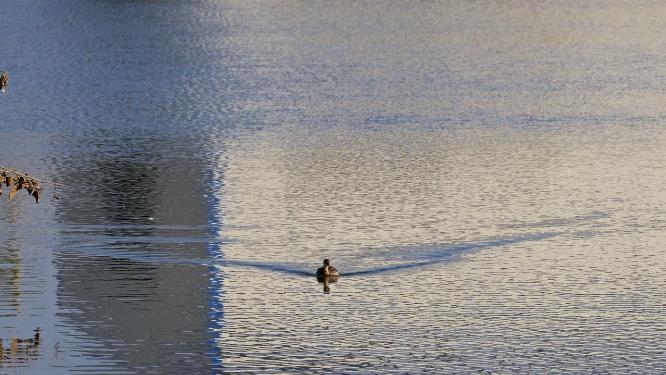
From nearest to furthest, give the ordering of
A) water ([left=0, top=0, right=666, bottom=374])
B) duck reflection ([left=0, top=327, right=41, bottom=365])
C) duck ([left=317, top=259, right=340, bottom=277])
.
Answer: duck reflection ([left=0, top=327, right=41, bottom=365])
water ([left=0, top=0, right=666, bottom=374])
duck ([left=317, top=259, right=340, bottom=277])

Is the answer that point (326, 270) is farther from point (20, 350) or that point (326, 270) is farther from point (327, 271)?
point (20, 350)

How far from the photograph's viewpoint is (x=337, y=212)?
115 feet

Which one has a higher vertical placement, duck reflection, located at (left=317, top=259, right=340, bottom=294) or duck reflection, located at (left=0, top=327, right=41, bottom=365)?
duck reflection, located at (left=317, top=259, right=340, bottom=294)

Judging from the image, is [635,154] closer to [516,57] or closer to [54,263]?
[54,263]

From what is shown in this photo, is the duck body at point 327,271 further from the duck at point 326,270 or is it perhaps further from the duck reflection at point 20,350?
the duck reflection at point 20,350

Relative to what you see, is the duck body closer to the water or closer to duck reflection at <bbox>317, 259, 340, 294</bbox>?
duck reflection at <bbox>317, 259, 340, 294</bbox>

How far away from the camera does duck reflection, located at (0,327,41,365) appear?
2397 centimetres

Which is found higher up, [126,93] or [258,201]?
[126,93]

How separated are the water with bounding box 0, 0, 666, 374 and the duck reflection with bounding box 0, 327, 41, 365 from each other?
6 cm

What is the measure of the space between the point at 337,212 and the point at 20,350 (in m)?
12.0

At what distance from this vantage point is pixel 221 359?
2397cm

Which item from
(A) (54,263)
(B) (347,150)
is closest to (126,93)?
(B) (347,150)

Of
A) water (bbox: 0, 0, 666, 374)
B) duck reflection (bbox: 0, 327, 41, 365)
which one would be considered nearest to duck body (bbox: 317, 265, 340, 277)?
water (bbox: 0, 0, 666, 374)

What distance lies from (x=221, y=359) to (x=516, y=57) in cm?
4664
